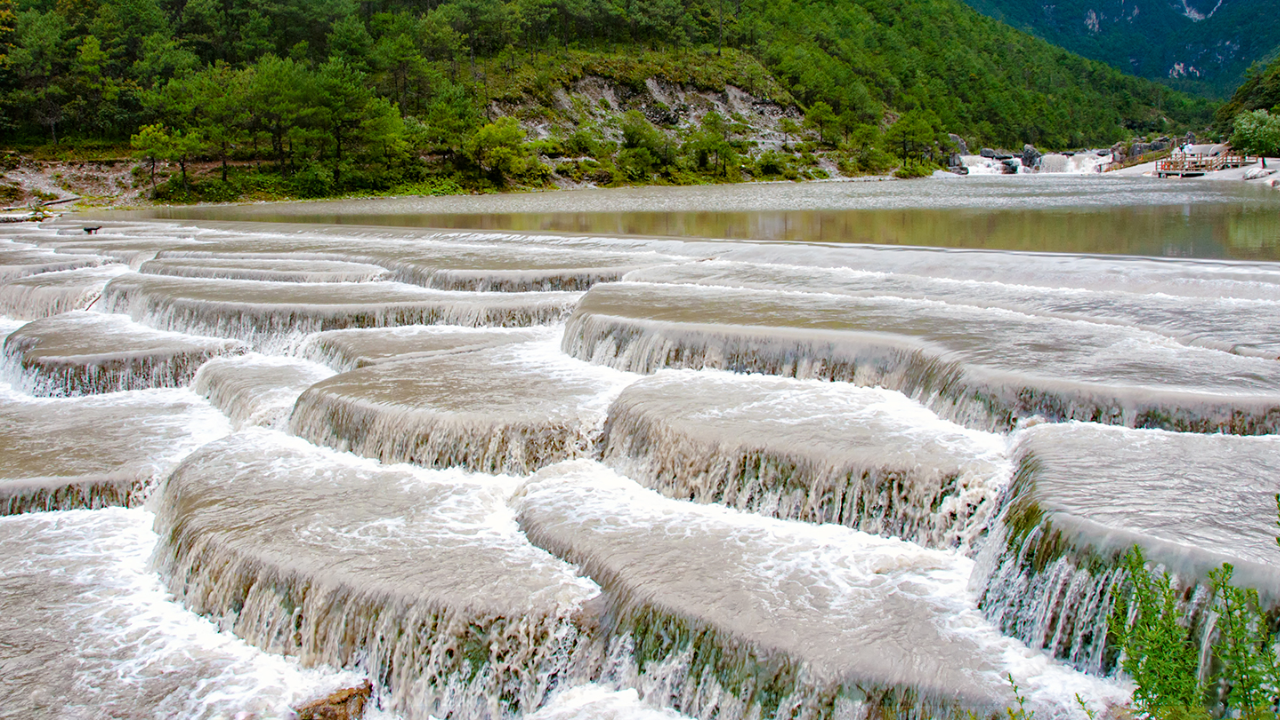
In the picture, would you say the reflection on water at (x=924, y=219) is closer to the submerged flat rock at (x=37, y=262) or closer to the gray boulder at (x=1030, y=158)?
the submerged flat rock at (x=37, y=262)

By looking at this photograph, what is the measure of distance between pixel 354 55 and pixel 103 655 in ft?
271

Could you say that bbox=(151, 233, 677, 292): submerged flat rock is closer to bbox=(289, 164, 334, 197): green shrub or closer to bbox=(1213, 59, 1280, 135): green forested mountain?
bbox=(289, 164, 334, 197): green shrub

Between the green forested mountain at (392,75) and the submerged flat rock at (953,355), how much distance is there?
5257 centimetres

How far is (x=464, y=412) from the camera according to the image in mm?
9195

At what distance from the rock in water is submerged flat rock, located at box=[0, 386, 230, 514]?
452 centimetres

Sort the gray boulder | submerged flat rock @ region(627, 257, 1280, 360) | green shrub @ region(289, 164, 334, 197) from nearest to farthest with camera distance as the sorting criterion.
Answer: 1. submerged flat rock @ region(627, 257, 1280, 360)
2. green shrub @ region(289, 164, 334, 197)
3. the gray boulder

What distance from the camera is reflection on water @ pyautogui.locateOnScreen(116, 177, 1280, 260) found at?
20.3 meters

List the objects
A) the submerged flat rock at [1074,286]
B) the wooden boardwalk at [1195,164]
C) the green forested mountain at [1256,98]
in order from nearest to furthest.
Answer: the submerged flat rock at [1074,286] < the wooden boardwalk at [1195,164] < the green forested mountain at [1256,98]

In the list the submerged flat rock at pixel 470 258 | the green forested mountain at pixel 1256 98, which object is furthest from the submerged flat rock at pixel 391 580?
the green forested mountain at pixel 1256 98

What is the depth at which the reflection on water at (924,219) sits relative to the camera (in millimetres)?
20252

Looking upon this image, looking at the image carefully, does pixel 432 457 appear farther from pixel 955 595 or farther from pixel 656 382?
pixel 955 595

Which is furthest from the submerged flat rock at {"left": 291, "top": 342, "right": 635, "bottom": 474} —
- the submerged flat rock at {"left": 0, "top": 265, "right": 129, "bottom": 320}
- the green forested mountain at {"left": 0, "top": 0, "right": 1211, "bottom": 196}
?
the green forested mountain at {"left": 0, "top": 0, "right": 1211, "bottom": 196}

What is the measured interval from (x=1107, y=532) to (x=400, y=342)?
10118mm

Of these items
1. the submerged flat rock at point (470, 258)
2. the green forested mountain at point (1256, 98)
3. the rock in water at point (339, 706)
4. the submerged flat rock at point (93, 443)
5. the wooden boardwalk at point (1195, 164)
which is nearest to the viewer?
the rock in water at point (339, 706)
